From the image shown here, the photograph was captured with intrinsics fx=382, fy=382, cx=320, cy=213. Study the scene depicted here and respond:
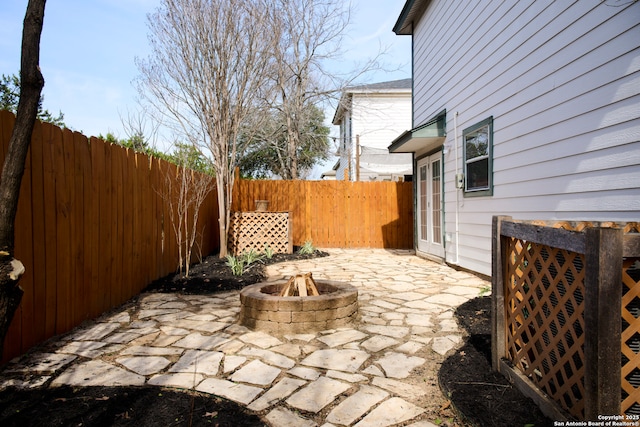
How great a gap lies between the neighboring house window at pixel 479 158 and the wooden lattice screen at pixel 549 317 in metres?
3.41

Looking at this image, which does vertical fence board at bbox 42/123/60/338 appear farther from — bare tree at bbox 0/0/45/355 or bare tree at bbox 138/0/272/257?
bare tree at bbox 138/0/272/257

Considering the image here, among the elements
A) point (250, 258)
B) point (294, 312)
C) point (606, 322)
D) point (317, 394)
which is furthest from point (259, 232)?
point (606, 322)

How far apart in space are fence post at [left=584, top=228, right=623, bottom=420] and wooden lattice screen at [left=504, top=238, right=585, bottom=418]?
17 centimetres

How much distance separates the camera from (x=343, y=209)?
10195 mm

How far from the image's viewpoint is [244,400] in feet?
7.02

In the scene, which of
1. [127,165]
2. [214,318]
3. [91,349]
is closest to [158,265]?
[127,165]

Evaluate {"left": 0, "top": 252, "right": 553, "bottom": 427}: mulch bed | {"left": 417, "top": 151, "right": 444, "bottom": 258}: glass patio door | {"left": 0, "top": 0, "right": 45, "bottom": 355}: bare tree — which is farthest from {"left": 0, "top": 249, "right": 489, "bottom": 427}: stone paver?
{"left": 417, "top": 151, "right": 444, "bottom": 258}: glass patio door

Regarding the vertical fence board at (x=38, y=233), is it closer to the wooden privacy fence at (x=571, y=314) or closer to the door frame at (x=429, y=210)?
the wooden privacy fence at (x=571, y=314)

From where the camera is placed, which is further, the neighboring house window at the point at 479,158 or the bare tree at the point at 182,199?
the bare tree at the point at 182,199

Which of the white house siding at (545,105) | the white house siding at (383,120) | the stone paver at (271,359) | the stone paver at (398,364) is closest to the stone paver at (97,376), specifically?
the stone paver at (271,359)

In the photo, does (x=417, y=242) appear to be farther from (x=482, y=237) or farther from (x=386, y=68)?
(x=386, y=68)

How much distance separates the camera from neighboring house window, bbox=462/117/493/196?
5.32m

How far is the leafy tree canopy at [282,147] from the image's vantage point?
14844mm

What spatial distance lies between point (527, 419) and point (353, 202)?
8.50 m
